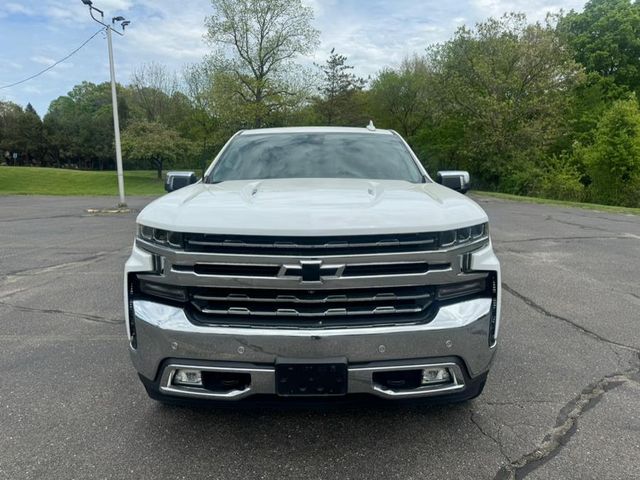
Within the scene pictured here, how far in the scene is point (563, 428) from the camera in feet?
8.75

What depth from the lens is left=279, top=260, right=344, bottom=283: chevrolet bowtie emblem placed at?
2127 mm

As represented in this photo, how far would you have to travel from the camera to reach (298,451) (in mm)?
2467

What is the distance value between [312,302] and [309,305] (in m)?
0.03

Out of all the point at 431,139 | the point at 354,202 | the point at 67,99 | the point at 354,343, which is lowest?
the point at 354,343

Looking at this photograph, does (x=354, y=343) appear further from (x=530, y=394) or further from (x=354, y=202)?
(x=530, y=394)

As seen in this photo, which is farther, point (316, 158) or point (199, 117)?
point (199, 117)

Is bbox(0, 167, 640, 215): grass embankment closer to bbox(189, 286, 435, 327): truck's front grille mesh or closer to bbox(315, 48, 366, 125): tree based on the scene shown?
bbox(315, 48, 366, 125): tree

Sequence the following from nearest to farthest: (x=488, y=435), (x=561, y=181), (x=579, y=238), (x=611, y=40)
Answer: (x=488, y=435)
(x=579, y=238)
(x=561, y=181)
(x=611, y=40)


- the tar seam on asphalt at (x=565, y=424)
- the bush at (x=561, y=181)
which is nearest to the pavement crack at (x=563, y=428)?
the tar seam on asphalt at (x=565, y=424)

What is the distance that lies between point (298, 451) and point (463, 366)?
103 centimetres

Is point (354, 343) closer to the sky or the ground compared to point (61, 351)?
closer to the sky

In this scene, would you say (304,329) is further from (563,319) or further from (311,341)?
(563,319)

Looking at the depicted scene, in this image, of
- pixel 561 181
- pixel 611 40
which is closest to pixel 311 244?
pixel 561 181

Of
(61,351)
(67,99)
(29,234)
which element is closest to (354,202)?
(61,351)
